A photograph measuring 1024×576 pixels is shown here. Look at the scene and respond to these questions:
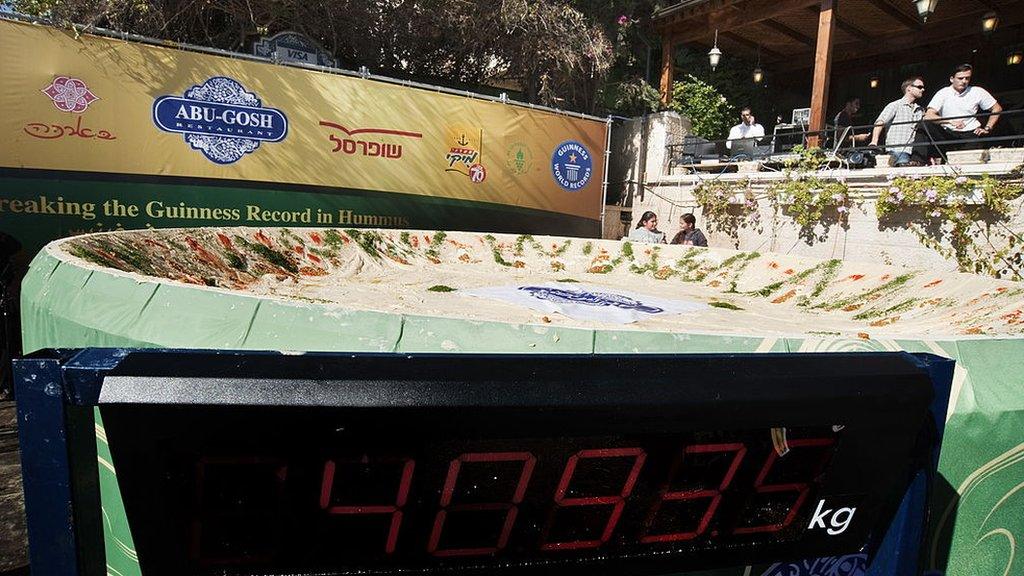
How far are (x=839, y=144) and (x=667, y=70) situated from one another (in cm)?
538

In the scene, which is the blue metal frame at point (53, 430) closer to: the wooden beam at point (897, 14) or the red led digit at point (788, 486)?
the red led digit at point (788, 486)

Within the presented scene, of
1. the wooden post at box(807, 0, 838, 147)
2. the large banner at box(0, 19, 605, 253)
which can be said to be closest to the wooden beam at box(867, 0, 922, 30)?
the wooden post at box(807, 0, 838, 147)

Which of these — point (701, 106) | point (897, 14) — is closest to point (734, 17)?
point (701, 106)

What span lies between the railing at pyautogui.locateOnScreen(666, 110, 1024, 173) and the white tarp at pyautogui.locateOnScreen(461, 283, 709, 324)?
606 cm

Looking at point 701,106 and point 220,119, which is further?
point 701,106

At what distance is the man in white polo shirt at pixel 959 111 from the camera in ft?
27.1

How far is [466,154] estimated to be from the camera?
9.78 meters

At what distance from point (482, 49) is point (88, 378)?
45.2ft

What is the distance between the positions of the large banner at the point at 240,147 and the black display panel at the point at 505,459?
770 cm

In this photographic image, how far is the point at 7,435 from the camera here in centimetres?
443

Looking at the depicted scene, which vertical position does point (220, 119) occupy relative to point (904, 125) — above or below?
below

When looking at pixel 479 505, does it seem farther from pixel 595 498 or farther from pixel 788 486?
pixel 788 486

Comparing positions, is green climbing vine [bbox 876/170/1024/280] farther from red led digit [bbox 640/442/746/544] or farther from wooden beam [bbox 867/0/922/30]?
red led digit [bbox 640/442/746/544]

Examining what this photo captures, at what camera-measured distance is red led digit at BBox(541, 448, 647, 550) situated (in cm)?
91
